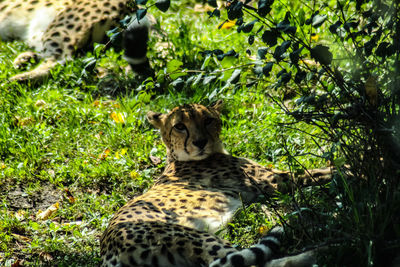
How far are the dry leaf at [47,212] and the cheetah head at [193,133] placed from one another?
1084 millimetres

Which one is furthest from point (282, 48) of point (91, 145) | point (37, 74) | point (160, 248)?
point (37, 74)

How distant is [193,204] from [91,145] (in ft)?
6.43

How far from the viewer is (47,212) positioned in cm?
464

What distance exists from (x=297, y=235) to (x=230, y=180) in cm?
129

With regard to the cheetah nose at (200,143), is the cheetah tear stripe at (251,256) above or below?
above

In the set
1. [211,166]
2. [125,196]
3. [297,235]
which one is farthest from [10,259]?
[297,235]

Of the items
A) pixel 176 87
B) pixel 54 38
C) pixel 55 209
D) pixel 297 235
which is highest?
pixel 176 87

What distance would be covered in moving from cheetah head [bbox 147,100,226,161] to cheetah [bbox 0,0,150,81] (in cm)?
177

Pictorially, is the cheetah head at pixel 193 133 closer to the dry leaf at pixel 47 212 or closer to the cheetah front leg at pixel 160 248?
the dry leaf at pixel 47 212

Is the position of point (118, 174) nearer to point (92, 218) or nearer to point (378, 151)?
point (92, 218)

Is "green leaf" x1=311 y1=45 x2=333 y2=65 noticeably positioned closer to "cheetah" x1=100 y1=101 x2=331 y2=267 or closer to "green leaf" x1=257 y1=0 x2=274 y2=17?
"green leaf" x1=257 y1=0 x2=274 y2=17

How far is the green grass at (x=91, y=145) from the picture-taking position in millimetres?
4211

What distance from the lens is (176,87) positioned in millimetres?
3711

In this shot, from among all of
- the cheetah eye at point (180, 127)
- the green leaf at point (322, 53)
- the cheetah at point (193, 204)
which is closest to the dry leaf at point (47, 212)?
the cheetah at point (193, 204)
